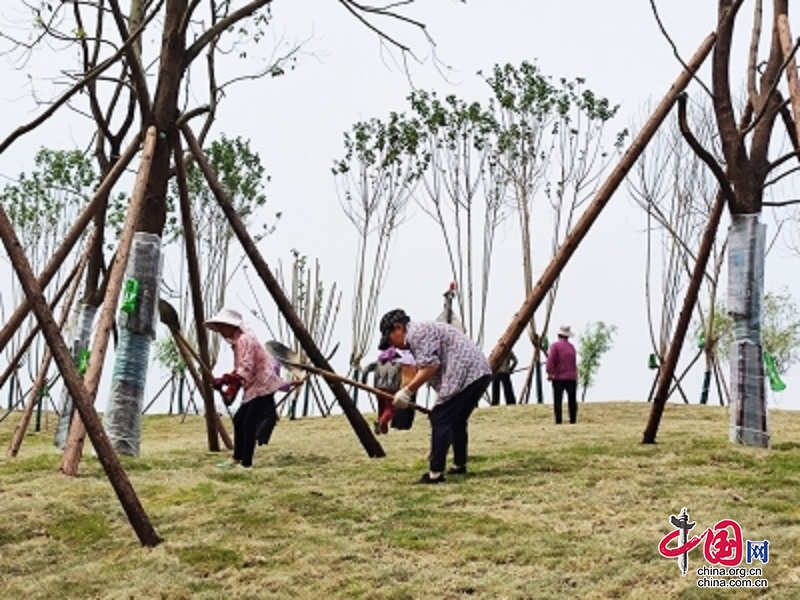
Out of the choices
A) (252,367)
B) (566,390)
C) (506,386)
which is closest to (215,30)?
(252,367)

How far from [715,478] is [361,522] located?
2713 mm

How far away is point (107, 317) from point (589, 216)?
426cm

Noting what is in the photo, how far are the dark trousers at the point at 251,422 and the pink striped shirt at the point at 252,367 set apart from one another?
0.06 meters

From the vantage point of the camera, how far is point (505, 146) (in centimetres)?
2230

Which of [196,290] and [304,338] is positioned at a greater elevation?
[196,290]

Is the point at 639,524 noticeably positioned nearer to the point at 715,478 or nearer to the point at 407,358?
the point at 715,478

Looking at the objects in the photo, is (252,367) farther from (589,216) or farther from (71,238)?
(589,216)

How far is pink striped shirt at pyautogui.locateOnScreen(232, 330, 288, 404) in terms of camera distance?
895 cm

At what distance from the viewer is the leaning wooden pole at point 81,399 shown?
255 inches

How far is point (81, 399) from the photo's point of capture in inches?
259

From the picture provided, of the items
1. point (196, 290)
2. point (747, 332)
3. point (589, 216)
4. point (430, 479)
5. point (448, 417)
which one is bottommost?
point (430, 479)

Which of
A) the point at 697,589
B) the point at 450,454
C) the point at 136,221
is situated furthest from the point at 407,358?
the point at 697,589

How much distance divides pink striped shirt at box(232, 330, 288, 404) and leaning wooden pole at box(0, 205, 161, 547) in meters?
2.38

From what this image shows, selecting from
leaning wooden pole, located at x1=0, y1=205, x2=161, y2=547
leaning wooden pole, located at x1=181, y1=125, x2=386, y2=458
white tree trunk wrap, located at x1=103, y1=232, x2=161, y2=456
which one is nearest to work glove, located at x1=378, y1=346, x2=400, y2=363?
leaning wooden pole, located at x1=181, y1=125, x2=386, y2=458
